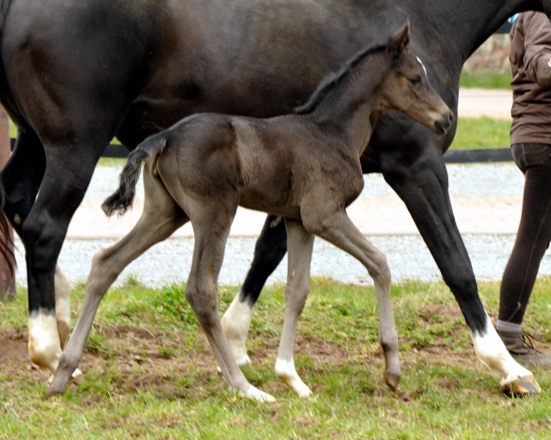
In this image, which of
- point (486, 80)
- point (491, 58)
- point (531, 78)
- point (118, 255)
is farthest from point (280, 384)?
point (491, 58)

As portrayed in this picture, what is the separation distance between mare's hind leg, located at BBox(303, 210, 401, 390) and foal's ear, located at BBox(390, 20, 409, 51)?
2.62ft

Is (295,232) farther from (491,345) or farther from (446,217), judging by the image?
(491,345)

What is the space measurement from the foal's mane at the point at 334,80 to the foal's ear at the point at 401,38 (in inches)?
1.9

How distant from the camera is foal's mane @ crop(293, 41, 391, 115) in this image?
3.76m

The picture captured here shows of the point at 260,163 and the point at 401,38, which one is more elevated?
the point at 401,38

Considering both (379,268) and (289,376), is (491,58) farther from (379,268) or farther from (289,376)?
(289,376)

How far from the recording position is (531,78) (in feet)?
13.4

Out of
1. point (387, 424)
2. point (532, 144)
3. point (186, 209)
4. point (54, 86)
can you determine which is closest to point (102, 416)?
point (186, 209)

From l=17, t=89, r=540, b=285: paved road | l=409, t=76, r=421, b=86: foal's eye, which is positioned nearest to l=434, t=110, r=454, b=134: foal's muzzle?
l=409, t=76, r=421, b=86: foal's eye

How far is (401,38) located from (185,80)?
1019 mm

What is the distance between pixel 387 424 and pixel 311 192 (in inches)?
40.7

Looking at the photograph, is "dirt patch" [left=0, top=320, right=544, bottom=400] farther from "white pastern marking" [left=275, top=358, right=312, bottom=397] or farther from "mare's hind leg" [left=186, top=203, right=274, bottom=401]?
"mare's hind leg" [left=186, top=203, right=274, bottom=401]

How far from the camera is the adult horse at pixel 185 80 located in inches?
147

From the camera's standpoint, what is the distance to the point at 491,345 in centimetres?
384
